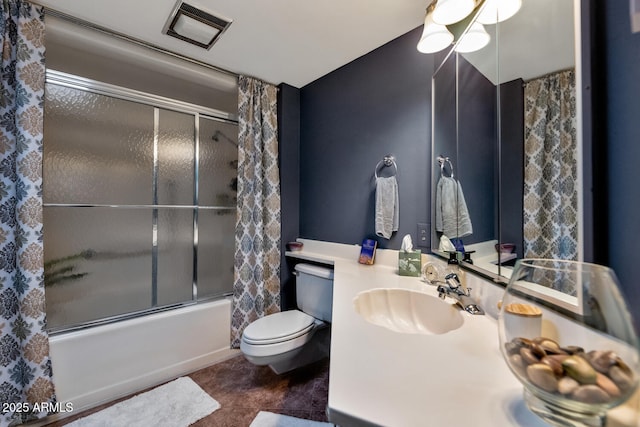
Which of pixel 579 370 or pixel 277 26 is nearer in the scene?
pixel 579 370

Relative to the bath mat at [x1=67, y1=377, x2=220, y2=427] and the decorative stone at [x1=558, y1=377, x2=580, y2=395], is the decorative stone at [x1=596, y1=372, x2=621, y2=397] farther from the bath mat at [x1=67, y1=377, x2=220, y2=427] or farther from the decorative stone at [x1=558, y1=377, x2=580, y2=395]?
the bath mat at [x1=67, y1=377, x2=220, y2=427]

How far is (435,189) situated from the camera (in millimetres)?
1482


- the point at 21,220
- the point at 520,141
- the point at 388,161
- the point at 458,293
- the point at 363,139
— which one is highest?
the point at 363,139

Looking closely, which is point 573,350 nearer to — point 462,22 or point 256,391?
point 462,22

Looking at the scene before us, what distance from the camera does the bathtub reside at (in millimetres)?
1430

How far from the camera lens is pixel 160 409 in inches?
57.4

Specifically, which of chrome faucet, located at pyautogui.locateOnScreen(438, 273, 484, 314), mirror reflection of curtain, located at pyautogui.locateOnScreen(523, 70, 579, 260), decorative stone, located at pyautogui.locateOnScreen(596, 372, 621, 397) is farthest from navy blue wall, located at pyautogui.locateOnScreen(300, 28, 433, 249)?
decorative stone, located at pyautogui.locateOnScreen(596, 372, 621, 397)

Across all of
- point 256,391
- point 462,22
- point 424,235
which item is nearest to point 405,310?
point 424,235

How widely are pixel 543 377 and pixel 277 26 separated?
192 cm

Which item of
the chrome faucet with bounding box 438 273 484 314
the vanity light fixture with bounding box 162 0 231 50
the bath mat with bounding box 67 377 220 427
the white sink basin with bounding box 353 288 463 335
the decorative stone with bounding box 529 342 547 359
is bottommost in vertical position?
the bath mat with bounding box 67 377 220 427

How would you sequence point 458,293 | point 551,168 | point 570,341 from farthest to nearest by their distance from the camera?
point 458,293
point 551,168
point 570,341

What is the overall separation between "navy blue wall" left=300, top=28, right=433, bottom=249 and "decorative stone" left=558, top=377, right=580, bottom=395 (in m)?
1.22

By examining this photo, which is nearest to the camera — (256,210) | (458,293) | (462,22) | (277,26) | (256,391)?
(458,293)

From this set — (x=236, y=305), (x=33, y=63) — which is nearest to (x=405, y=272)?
(x=236, y=305)
